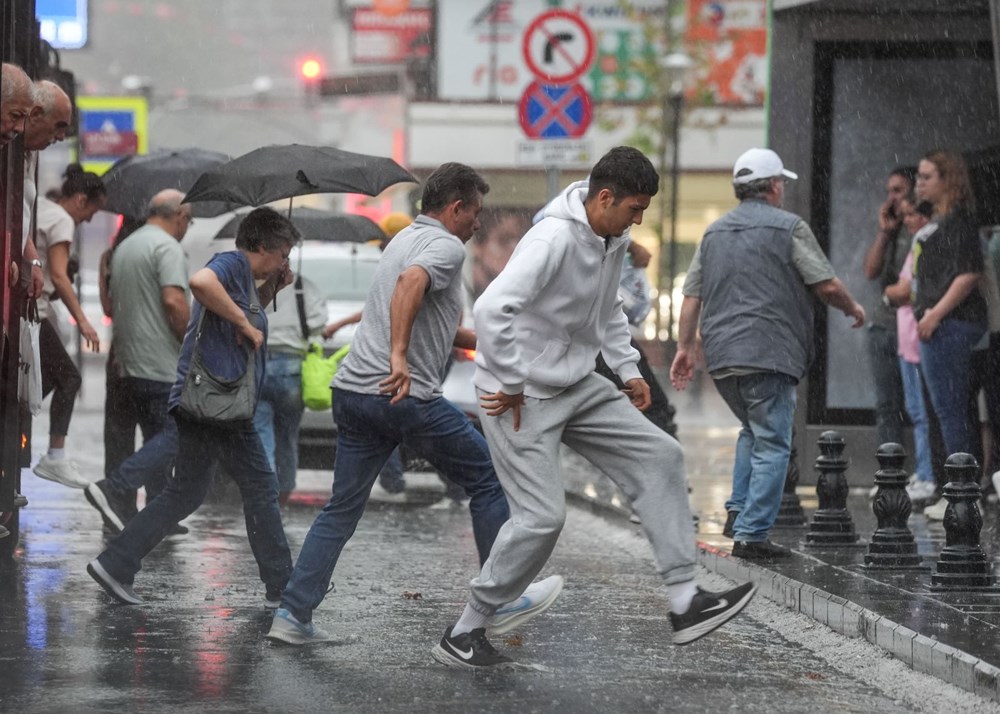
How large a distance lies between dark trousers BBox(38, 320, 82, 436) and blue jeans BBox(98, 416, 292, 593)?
8.08 feet

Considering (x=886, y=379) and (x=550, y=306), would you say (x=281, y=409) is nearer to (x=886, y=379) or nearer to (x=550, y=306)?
(x=886, y=379)

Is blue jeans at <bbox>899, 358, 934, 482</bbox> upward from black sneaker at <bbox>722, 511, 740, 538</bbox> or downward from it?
upward

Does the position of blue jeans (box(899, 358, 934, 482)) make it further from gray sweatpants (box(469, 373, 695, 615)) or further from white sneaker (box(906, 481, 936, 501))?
gray sweatpants (box(469, 373, 695, 615))

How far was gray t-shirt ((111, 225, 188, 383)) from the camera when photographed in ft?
32.9

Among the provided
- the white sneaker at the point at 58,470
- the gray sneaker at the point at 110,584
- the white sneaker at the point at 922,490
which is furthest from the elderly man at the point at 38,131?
the white sneaker at the point at 922,490

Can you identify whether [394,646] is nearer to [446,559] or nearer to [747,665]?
[747,665]

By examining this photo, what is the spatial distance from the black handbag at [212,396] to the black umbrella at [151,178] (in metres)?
4.24

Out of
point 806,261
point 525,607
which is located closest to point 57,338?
point 806,261

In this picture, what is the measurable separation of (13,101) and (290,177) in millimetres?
2385

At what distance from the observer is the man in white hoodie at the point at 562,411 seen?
20.1 feet

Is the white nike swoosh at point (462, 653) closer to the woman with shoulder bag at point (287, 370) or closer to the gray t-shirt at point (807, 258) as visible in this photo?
the gray t-shirt at point (807, 258)

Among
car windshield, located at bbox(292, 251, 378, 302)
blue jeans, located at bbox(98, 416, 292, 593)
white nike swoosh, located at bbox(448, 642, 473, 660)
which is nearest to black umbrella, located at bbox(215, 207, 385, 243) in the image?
car windshield, located at bbox(292, 251, 378, 302)

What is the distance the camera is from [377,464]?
6926mm

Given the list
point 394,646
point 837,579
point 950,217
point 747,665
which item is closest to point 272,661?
point 394,646
